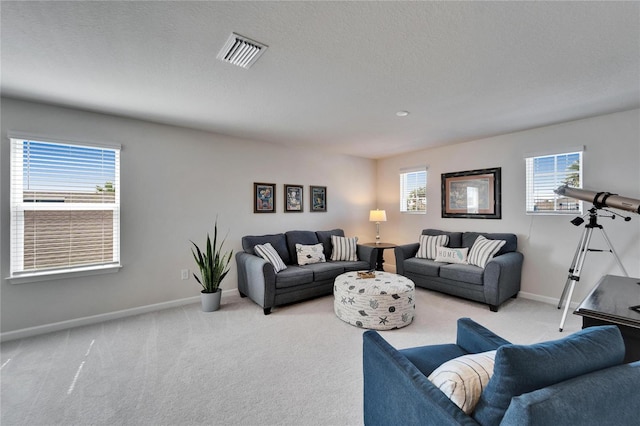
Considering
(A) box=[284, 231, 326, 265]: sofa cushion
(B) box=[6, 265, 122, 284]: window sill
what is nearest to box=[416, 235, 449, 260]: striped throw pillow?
(A) box=[284, 231, 326, 265]: sofa cushion

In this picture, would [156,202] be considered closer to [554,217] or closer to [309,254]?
[309,254]

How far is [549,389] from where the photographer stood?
2.61 ft

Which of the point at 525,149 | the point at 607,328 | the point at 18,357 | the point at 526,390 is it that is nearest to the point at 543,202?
the point at 525,149

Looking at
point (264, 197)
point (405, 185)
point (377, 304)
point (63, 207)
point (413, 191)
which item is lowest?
point (377, 304)

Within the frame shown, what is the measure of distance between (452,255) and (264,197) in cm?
305

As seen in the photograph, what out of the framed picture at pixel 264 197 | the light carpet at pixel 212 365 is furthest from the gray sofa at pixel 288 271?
the framed picture at pixel 264 197

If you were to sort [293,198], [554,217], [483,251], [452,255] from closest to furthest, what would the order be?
[554,217], [483,251], [452,255], [293,198]

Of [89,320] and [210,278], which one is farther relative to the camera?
[210,278]

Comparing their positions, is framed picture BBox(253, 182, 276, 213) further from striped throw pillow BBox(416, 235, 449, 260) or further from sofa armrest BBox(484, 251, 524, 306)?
sofa armrest BBox(484, 251, 524, 306)

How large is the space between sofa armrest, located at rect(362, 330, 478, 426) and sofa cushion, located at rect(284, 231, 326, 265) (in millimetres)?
3042

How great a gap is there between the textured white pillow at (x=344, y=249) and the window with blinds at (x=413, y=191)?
5.08 feet

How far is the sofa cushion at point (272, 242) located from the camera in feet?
13.7

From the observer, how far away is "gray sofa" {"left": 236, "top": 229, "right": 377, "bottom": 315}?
139 inches

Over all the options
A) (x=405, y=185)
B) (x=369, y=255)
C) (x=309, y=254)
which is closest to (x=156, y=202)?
(x=309, y=254)
